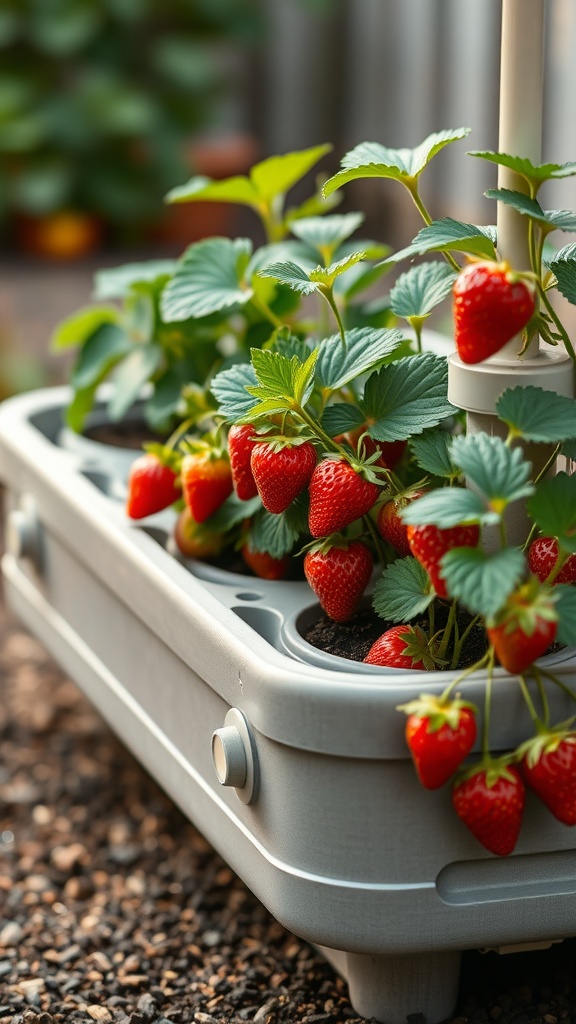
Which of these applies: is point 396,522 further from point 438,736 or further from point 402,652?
point 438,736

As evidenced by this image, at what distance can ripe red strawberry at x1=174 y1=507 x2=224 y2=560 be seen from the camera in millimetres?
1159

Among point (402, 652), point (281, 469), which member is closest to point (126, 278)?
point (281, 469)

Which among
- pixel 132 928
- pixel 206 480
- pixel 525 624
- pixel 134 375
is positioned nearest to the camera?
pixel 525 624

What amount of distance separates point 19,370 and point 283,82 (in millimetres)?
2701

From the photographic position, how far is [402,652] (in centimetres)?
92

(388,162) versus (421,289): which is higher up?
(388,162)

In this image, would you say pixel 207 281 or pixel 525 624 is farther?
pixel 207 281

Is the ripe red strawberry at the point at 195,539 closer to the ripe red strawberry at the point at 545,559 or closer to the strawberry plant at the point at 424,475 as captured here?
the strawberry plant at the point at 424,475

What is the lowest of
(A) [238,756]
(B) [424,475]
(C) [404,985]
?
(C) [404,985]

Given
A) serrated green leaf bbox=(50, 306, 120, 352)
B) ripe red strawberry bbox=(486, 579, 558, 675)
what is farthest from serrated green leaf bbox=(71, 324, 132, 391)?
ripe red strawberry bbox=(486, 579, 558, 675)

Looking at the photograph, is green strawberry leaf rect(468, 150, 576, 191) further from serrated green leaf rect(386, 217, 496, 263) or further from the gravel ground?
the gravel ground

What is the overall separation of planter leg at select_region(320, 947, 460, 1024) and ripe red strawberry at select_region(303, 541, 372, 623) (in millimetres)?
253

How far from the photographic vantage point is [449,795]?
0.85 metres

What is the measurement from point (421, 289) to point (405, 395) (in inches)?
4.3
